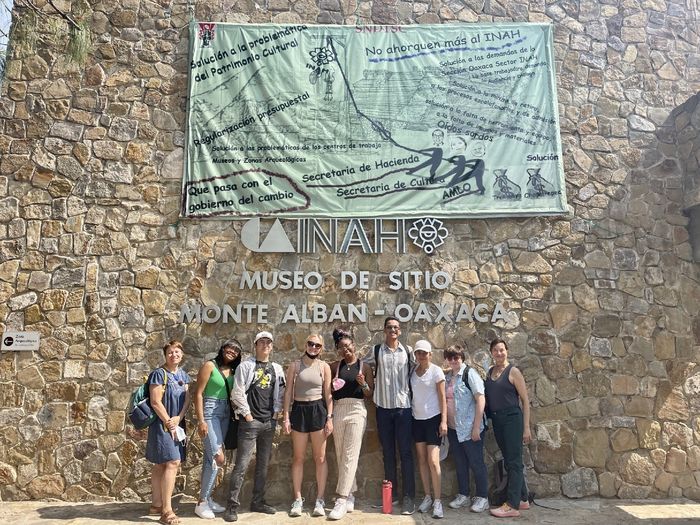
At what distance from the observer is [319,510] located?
486 cm

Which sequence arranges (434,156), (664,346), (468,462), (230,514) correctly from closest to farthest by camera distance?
(230,514), (468,462), (664,346), (434,156)

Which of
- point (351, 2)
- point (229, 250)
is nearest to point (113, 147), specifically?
point (229, 250)

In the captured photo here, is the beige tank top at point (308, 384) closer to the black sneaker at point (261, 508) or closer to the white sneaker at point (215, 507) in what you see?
the black sneaker at point (261, 508)

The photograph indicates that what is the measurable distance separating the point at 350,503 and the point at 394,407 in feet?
3.29

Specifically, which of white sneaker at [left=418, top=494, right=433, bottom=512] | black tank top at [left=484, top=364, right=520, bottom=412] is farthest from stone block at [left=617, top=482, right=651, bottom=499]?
white sneaker at [left=418, top=494, right=433, bottom=512]

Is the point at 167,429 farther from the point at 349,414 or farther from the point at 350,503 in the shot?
the point at 350,503

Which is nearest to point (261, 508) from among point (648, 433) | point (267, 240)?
point (267, 240)

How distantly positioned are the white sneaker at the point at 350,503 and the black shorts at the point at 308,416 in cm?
75

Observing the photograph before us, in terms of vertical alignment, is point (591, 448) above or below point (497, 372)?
below

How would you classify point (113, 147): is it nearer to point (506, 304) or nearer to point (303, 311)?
point (303, 311)

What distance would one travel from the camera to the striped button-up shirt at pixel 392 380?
5066 millimetres

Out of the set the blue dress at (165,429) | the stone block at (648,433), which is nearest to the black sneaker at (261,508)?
the blue dress at (165,429)

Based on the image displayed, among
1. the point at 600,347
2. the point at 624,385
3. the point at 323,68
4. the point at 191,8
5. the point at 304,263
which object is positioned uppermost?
the point at 191,8

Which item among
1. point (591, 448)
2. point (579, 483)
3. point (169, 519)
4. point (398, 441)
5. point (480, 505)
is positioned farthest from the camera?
point (591, 448)
